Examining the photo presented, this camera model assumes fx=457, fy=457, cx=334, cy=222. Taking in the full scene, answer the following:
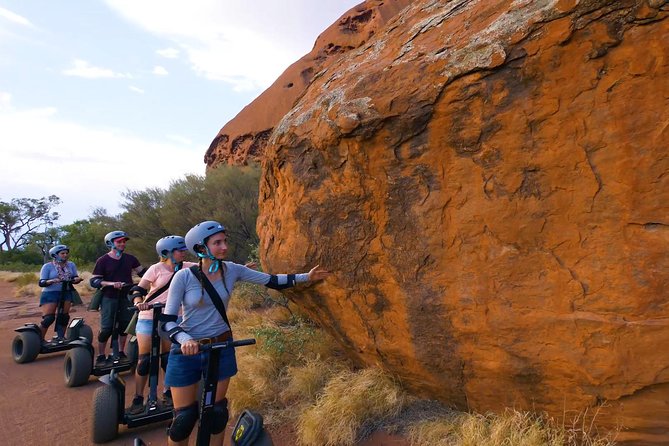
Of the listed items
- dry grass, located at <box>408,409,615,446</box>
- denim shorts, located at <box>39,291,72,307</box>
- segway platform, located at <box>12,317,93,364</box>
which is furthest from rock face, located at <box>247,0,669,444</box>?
denim shorts, located at <box>39,291,72,307</box>

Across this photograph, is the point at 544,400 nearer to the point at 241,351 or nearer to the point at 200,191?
the point at 241,351

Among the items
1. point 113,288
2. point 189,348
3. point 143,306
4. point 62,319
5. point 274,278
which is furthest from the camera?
point 62,319

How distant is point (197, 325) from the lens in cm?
313

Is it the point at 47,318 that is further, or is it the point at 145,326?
the point at 47,318

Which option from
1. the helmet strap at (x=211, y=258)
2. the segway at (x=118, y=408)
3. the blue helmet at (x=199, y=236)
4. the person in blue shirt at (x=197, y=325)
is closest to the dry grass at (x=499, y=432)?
the person in blue shirt at (x=197, y=325)

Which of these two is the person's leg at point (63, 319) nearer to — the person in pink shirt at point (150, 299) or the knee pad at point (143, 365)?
the person in pink shirt at point (150, 299)

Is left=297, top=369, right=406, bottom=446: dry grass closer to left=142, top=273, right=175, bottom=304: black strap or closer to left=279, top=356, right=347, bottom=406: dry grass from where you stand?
left=279, top=356, right=347, bottom=406: dry grass

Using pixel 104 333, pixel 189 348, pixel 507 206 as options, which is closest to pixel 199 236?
pixel 189 348

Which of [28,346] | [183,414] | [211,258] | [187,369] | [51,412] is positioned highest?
[211,258]

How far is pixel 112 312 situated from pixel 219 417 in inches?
146

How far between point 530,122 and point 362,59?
1917 mm

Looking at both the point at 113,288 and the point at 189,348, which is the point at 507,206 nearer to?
the point at 189,348

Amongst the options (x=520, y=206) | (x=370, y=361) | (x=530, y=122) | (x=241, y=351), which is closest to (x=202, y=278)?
(x=370, y=361)

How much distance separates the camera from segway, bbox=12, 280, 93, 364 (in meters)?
6.94
